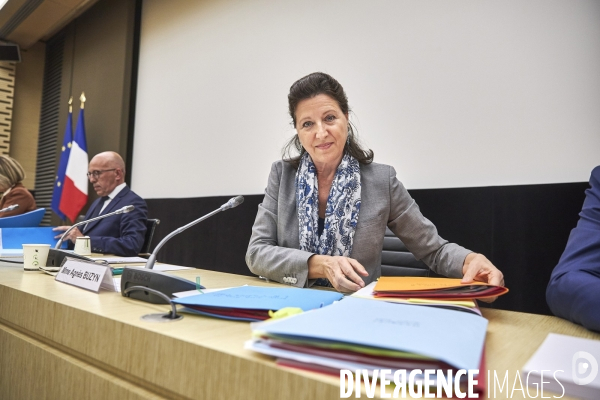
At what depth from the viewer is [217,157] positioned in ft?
11.3

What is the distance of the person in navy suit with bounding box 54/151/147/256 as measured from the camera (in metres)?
2.19

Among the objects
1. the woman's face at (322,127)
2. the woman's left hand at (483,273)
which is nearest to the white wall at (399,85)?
the woman's face at (322,127)

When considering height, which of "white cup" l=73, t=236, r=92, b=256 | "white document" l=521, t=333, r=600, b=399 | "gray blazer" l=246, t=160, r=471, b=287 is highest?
"gray blazer" l=246, t=160, r=471, b=287

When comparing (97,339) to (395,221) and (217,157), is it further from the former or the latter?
(217,157)

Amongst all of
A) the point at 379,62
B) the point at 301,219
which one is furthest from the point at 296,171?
the point at 379,62

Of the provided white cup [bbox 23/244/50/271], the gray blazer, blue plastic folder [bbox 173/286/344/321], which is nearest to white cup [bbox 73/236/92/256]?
white cup [bbox 23/244/50/271]

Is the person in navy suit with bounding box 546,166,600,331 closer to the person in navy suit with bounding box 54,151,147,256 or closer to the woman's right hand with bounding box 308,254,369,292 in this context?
the woman's right hand with bounding box 308,254,369,292

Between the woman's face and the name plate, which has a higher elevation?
the woman's face

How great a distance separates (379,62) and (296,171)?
1.40 m

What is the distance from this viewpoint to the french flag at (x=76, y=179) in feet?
14.3

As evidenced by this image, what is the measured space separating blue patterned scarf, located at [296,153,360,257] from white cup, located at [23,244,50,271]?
95 centimetres

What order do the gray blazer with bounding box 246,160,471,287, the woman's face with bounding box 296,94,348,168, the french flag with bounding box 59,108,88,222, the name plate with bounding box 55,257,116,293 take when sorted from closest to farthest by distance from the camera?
the name plate with bounding box 55,257,116,293
the gray blazer with bounding box 246,160,471,287
the woman's face with bounding box 296,94,348,168
the french flag with bounding box 59,108,88,222

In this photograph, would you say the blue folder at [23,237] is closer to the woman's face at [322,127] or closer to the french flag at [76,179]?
the woman's face at [322,127]

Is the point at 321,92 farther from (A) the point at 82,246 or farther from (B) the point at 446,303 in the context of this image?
(A) the point at 82,246
